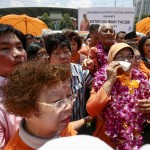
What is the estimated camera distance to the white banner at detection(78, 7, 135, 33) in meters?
6.26

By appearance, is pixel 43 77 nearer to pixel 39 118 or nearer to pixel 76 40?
pixel 39 118

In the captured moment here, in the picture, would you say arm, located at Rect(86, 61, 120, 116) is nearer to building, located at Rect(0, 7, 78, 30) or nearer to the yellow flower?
the yellow flower

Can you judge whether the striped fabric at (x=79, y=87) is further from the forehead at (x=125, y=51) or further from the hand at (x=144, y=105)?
the hand at (x=144, y=105)

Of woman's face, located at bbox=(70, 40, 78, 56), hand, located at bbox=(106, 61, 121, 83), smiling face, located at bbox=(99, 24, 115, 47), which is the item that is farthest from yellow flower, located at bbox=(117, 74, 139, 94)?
woman's face, located at bbox=(70, 40, 78, 56)

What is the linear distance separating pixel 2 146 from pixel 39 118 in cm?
24

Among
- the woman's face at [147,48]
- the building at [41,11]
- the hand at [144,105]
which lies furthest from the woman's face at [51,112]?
the building at [41,11]

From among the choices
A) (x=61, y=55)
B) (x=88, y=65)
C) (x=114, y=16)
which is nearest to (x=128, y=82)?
(x=88, y=65)

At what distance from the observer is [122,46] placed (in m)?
2.47

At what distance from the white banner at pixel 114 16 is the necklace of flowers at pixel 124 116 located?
13.3 ft

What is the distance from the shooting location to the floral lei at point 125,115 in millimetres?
2217

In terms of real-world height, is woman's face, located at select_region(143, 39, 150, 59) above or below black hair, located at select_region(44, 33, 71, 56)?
below

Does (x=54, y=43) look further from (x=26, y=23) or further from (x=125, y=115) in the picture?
(x=26, y=23)

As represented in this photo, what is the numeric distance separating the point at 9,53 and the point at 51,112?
66cm

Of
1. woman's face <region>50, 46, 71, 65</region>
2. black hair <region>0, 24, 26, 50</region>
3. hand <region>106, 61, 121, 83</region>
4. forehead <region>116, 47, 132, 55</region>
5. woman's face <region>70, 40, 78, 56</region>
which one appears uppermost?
black hair <region>0, 24, 26, 50</region>
